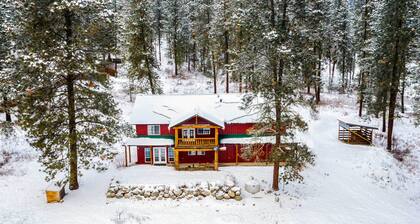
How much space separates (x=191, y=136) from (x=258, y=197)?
7.82m

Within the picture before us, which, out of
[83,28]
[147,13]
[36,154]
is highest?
[147,13]

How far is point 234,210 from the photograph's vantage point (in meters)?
18.1

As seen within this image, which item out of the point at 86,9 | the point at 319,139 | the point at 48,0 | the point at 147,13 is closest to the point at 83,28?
the point at 86,9

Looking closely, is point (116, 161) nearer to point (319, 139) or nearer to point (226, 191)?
point (226, 191)

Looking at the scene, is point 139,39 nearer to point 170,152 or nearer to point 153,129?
point 153,129

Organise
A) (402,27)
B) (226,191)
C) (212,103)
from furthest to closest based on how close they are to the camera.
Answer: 1. (212,103)
2. (402,27)
3. (226,191)

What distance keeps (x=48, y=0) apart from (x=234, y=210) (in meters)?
15.0

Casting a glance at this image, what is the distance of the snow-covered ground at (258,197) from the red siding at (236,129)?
282cm

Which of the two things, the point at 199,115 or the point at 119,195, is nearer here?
the point at 119,195

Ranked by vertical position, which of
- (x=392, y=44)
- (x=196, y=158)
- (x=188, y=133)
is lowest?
(x=196, y=158)

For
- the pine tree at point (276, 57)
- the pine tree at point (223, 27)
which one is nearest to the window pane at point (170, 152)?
the pine tree at point (276, 57)

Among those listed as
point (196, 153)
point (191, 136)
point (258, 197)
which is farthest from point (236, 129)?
point (258, 197)

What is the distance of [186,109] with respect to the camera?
25750 mm

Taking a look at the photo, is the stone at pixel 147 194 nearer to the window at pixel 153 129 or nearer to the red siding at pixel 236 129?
the window at pixel 153 129
